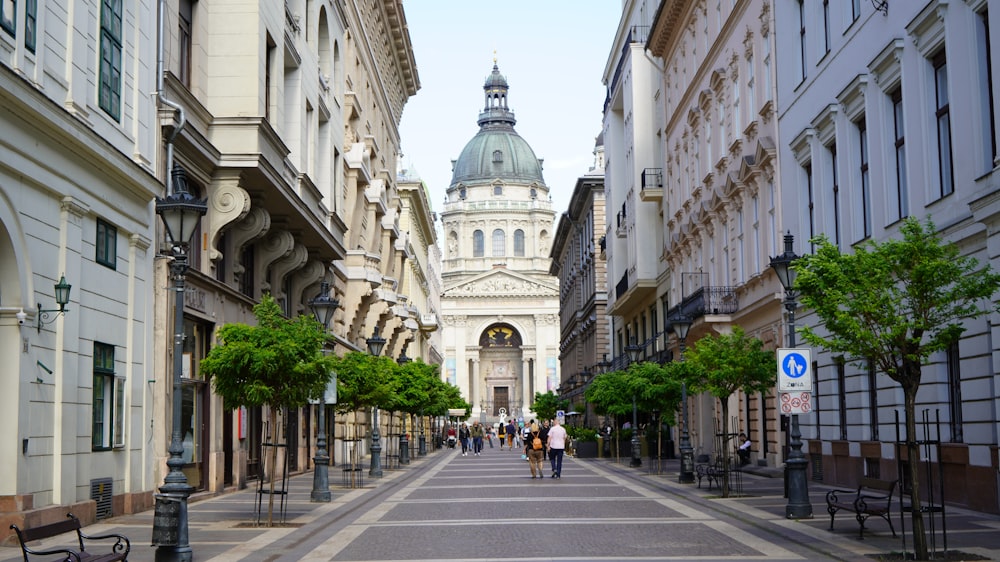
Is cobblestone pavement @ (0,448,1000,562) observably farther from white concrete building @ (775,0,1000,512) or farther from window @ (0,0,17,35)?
window @ (0,0,17,35)

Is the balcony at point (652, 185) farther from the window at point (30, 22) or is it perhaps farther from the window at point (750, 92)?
the window at point (30, 22)

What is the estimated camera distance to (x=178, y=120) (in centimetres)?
2241

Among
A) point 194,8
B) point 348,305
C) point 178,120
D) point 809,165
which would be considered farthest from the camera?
point 348,305

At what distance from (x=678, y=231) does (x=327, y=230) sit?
16.8 m

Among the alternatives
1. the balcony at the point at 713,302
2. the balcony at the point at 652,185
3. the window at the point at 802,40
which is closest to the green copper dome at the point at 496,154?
the balcony at the point at 652,185

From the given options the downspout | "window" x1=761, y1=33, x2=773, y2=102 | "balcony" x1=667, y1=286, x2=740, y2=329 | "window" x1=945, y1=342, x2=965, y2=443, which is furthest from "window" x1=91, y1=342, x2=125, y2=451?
"balcony" x1=667, y1=286, x2=740, y2=329

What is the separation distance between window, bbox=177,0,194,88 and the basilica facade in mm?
125462

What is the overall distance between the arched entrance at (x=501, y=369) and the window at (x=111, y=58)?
448 ft

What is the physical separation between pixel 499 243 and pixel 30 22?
156 meters

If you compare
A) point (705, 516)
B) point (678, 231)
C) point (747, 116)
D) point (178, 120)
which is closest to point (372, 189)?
point (678, 231)

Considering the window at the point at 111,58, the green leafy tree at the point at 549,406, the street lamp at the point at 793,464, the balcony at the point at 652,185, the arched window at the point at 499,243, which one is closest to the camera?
the street lamp at the point at 793,464

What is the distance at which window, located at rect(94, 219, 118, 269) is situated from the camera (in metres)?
19.3

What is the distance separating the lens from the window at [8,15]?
1532cm

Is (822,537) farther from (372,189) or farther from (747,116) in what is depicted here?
(372,189)
